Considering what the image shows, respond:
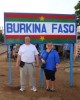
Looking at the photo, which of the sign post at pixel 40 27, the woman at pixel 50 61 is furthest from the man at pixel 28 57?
the sign post at pixel 40 27

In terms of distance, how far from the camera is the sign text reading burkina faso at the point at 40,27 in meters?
11.6

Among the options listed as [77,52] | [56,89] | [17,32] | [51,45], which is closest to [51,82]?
[56,89]

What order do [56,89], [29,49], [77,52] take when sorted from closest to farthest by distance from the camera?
[29,49] → [56,89] → [77,52]

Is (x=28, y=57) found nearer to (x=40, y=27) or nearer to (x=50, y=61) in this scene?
(x=50, y=61)

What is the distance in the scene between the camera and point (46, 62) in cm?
1095

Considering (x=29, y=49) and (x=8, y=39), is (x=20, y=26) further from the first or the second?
(x=29, y=49)

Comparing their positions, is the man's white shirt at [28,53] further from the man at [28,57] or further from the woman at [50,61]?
the woman at [50,61]

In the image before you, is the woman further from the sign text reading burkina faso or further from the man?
the sign text reading burkina faso

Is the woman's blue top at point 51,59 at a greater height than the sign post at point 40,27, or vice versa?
the sign post at point 40,27

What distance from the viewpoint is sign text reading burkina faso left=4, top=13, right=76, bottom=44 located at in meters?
11.6

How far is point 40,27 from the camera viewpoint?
465 inches

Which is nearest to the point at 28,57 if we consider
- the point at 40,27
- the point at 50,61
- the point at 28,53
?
the point at 28,53

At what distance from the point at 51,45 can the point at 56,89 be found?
5.23 ft

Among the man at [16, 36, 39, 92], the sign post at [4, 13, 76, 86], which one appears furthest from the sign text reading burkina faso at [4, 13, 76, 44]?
the man at [16, 36, 39, 92]
